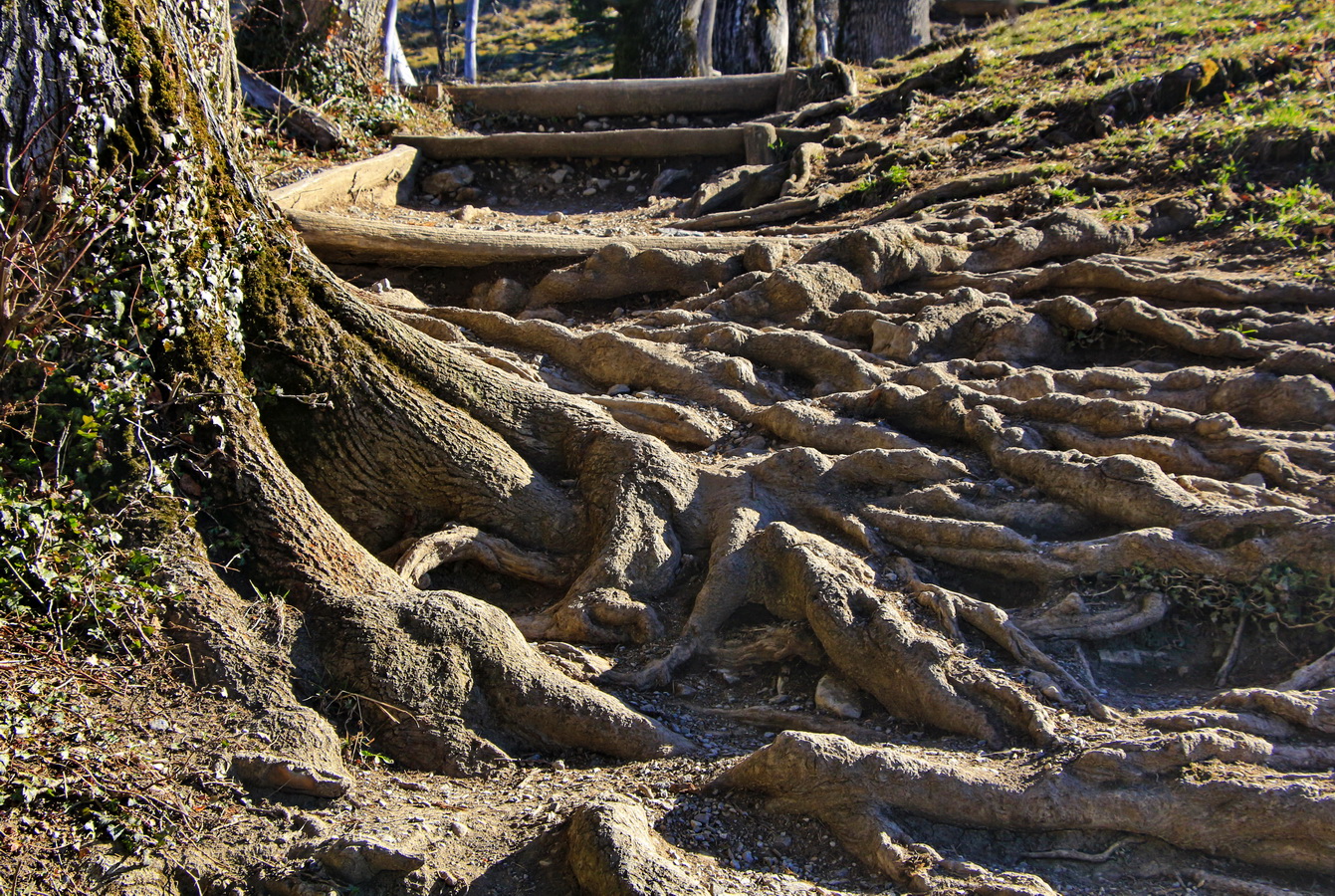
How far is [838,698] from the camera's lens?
167 inches

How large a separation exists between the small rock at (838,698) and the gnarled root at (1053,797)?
19.5 inches

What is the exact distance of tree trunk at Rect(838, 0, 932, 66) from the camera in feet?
48.2

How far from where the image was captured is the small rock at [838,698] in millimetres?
4199

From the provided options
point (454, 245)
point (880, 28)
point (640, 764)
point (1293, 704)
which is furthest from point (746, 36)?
point (1293, 704)

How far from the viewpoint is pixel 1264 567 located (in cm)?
421

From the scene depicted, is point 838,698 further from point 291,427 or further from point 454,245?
point 454,245

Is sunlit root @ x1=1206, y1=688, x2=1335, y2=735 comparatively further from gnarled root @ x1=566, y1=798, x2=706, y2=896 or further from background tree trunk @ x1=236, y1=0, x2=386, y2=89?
background tree trunk @ x1=236, y1=0, x2=386, y2=89

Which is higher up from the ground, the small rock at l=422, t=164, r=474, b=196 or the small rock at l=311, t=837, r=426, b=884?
the small rock at l=422, t=164, r=474, b=196

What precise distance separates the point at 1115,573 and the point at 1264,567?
56 cm

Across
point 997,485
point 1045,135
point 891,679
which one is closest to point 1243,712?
point 891,679

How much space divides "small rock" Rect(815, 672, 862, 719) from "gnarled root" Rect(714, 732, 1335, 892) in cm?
49

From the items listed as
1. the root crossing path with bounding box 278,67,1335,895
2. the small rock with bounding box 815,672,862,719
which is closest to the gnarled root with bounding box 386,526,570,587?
the root crossing path with bounding box 278,67,1335,895

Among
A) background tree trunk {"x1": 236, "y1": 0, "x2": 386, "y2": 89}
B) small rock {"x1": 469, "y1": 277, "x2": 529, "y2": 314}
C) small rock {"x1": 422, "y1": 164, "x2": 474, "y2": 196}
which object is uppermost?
background tree trunk {"x1": 236, "y1": 0, "x2": 386, "y2": 89}

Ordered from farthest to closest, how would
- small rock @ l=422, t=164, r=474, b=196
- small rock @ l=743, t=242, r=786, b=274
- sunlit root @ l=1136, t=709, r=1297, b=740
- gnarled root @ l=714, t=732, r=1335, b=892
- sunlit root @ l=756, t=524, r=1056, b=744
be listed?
small rock @ l=422, t=164, r=474, b=196
small rock @ l=743, t=242, r=786, b=274
sunlit root @ l=756, t=524, r=1056, b=744
sunlit root @ l=1136, t=709, r=1297, b=740
gnarled root @ l=714, t=732, r=1335, b=892
